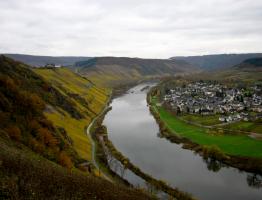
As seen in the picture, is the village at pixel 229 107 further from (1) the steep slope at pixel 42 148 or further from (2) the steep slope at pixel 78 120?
(1) the steep slope at pixel 42 148

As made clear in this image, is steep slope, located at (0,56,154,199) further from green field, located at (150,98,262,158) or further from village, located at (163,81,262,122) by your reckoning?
village, located at (163,81,262,122)

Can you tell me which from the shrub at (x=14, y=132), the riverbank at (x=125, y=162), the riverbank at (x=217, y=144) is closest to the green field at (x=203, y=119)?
the riverbank at (x=217, y=144)

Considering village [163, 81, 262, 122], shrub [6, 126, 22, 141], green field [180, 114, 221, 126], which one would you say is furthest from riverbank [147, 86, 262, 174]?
shrub [6, 126, 22, 141]

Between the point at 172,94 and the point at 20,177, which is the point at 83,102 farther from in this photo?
the point at 20,177

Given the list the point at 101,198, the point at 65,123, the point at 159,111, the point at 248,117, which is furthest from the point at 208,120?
the point at 101,198

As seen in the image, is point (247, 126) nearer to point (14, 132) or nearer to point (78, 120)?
point (78, 120)

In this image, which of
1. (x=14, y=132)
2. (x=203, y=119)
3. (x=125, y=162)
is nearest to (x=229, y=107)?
(x=203, y=119)
